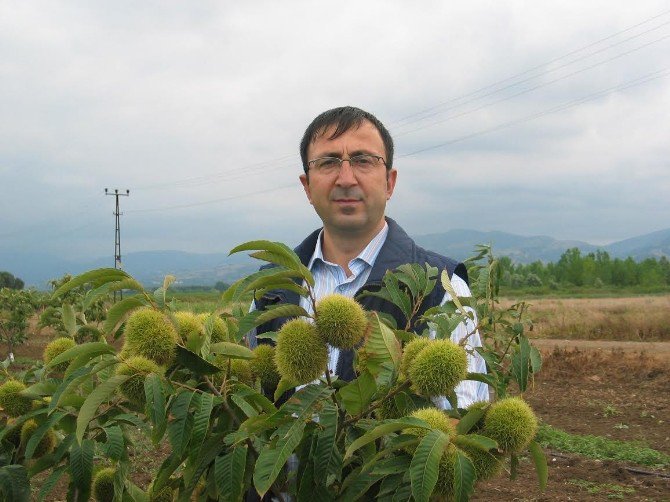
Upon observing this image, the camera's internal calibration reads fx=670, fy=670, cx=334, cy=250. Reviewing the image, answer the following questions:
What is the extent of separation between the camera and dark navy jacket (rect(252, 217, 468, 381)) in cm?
212

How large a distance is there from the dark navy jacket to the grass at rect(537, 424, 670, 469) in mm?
5905

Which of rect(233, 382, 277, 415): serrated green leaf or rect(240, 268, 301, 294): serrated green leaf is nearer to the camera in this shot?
rect(240, 268, 301, 294): serrated green leaf

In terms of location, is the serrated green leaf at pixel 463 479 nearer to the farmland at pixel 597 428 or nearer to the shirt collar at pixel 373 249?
the farmland at pixel 597 428

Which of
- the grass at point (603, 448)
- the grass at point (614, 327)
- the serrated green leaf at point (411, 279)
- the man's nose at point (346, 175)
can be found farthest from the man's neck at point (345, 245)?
the grass at point (614, 327)

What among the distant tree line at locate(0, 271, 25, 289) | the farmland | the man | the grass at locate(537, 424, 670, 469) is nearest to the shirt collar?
the man

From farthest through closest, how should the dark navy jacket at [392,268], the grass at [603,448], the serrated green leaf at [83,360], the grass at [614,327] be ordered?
the grass at [614,327] < the grass at [603,448] < the dark navy jacket at [392,268] < the serrated green leaf at [83,360]

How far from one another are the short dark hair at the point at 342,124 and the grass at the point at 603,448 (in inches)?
235

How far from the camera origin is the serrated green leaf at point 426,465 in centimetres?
109

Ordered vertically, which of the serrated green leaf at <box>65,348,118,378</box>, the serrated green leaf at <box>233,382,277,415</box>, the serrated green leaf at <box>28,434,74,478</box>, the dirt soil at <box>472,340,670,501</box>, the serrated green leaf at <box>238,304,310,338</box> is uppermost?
the serrated green leaf at <box>238,304,310,338</box>

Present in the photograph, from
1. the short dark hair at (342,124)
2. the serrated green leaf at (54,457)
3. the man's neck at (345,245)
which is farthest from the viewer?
the man's neck at (345,245)

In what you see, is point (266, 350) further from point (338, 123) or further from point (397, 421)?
point (338, 123)

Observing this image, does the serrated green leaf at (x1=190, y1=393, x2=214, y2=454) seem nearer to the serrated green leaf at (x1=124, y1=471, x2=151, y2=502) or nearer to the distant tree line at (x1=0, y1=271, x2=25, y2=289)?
the serrated green leaf at (x1=124, y1=471, x2=151, y2=502)

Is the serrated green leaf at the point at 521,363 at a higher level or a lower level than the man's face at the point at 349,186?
lower

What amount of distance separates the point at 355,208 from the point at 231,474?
4.18ft
